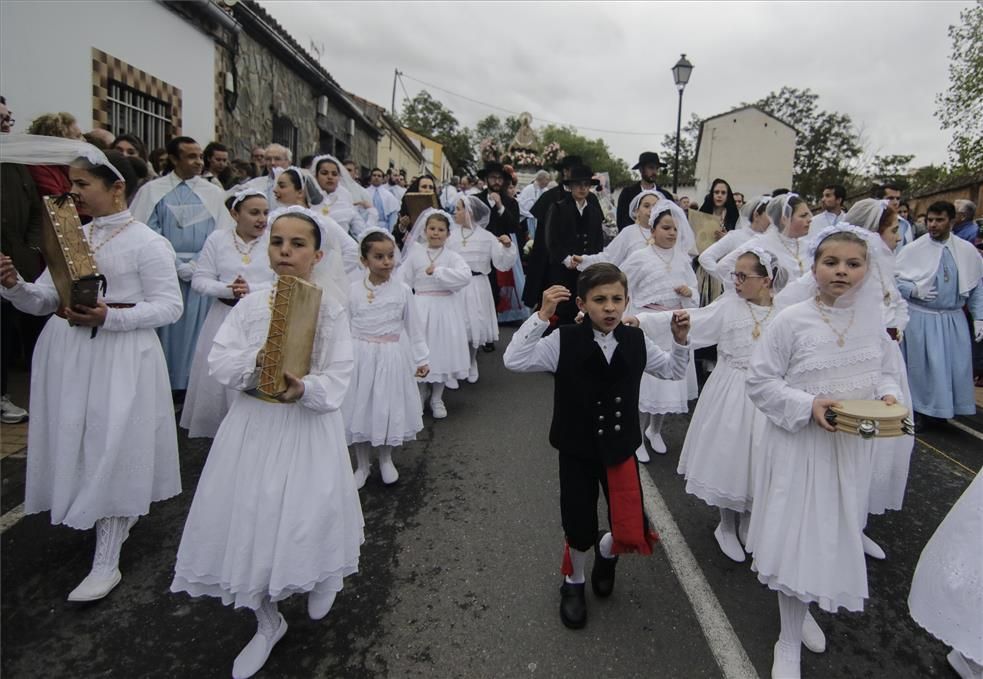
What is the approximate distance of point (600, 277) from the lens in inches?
111

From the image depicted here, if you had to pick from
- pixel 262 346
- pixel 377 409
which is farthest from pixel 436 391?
pixel 262 346

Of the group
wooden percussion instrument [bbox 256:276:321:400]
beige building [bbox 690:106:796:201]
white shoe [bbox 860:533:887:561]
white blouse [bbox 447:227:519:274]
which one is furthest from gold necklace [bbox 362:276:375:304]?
beige building [bbox 690:106:796:201]

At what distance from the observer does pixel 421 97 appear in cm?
5878

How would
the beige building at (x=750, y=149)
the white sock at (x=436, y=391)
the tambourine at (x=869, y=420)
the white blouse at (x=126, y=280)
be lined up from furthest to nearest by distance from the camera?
the beige building at (x=750, y=149) → the white sock at (x=436, y=391) → the white blouse at (x=126, y=280) → the tambourine at (x=869, y=420)

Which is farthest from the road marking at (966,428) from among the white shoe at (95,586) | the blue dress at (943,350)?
the white shoe at (95,586)

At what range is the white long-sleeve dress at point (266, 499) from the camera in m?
2.49

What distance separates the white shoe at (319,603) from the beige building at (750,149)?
37440mm

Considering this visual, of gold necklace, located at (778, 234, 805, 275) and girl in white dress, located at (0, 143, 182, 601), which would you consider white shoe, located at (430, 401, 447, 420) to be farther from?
gold necklace, located at (778, 234, 805, 275)

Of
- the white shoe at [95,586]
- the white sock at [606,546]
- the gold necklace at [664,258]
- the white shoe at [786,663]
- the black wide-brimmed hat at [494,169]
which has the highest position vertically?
the black wide-brimmed hat at [494,169]

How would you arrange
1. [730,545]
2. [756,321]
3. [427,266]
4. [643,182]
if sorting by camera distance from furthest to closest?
[643,182], [427,266], [756,321], [730,545]

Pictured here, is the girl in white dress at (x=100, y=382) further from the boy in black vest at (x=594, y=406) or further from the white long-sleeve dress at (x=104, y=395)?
the boy in black vest at (x=594, y=406)

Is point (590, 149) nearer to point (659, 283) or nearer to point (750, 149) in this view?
point (750, 149)

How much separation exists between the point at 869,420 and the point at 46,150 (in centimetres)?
411

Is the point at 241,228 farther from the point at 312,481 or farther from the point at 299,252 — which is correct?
the point at 312,481
